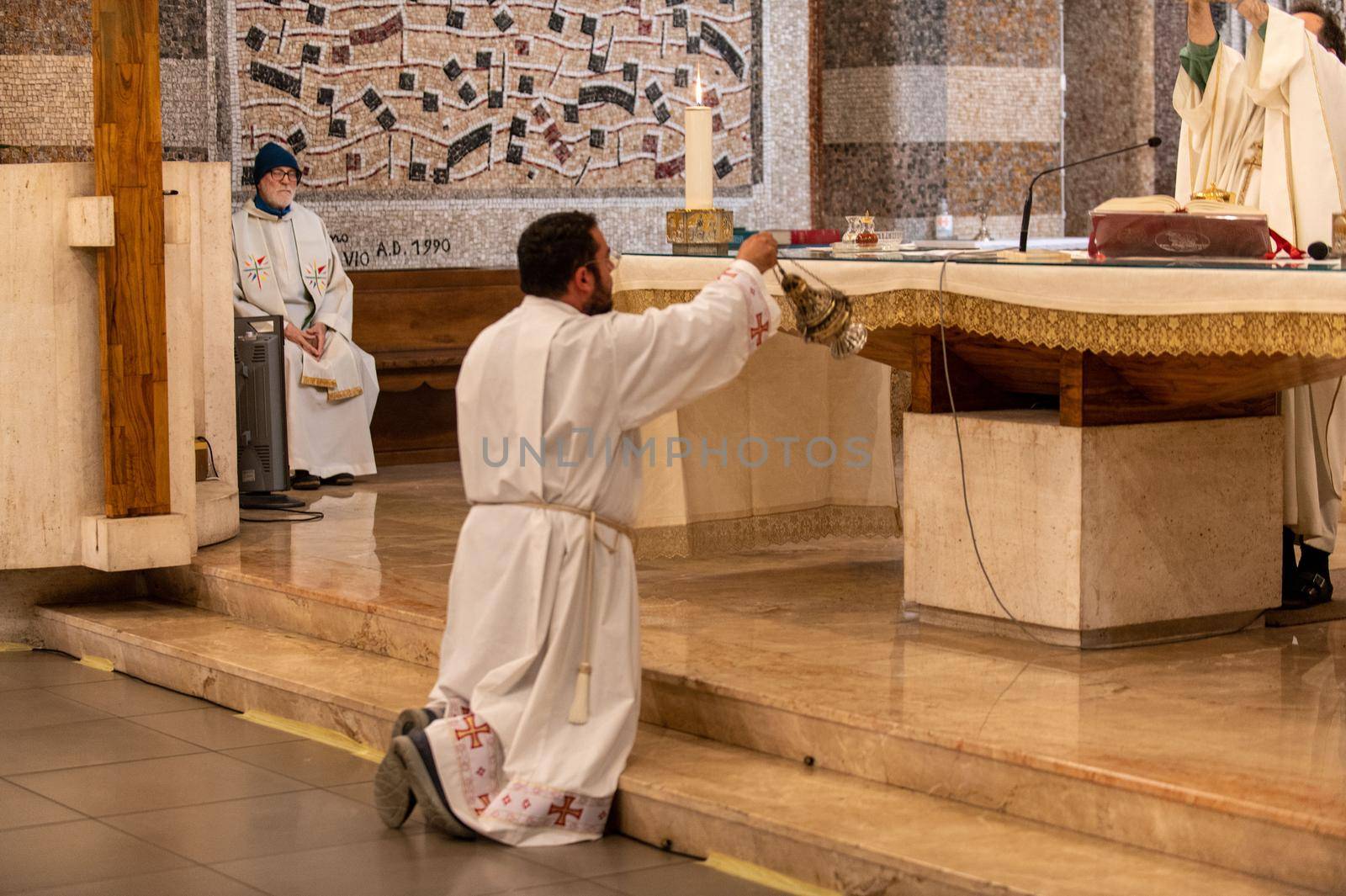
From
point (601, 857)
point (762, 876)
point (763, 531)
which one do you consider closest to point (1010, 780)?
point (762, 876)

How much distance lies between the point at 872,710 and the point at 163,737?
88.8 inches

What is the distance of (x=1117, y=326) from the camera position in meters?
4.56

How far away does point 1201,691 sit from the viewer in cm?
458

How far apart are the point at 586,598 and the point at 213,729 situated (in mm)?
1761

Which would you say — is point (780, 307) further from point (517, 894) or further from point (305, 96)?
point (305, 96)

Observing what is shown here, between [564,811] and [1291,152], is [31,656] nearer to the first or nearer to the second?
[564,811]

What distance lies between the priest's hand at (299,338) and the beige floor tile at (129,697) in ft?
9.39

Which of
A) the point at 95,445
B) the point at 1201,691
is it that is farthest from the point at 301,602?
the point at 1201,691

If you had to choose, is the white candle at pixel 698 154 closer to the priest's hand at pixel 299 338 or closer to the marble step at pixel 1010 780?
the marble step at pixel 1010 780

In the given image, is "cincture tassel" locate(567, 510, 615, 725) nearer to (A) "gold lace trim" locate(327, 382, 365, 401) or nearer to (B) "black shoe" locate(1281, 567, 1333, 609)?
(B) "black shoe" locate(1281, 567, 1333, 609)

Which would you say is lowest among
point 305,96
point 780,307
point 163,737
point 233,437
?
point 163,737

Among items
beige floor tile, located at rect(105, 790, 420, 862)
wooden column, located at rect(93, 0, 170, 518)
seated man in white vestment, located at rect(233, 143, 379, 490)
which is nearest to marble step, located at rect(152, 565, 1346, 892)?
beige floor tile, located at rect(105, 790, 420, 862)

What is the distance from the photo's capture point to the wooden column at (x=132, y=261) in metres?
6.50

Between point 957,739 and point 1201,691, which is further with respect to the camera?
point 1201,691
